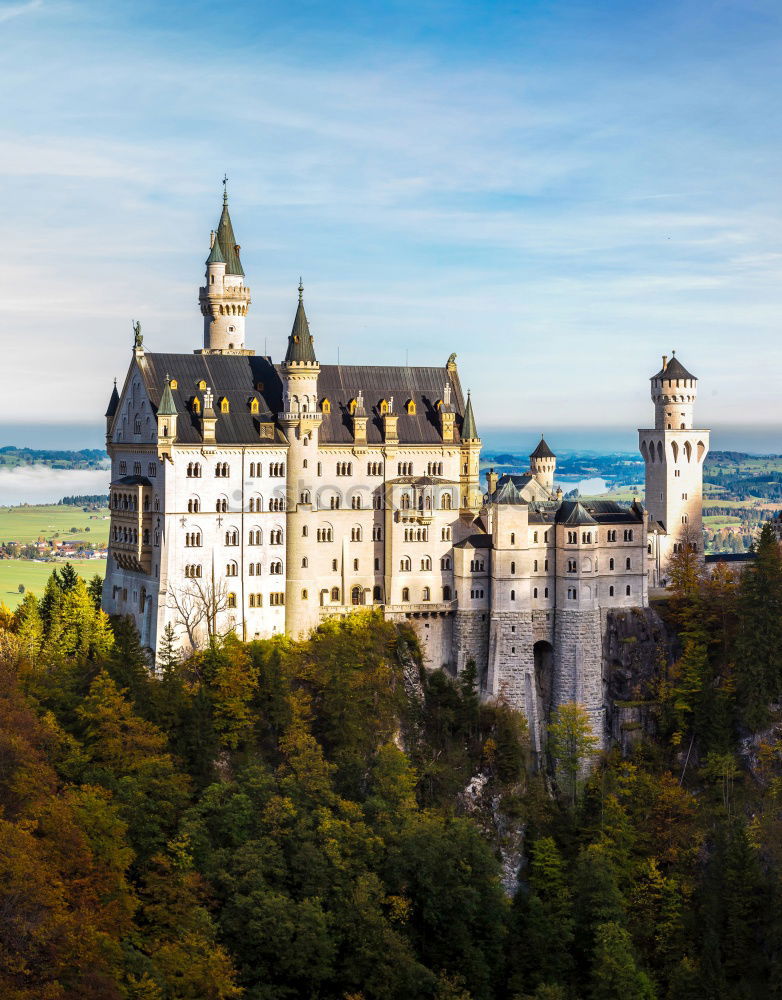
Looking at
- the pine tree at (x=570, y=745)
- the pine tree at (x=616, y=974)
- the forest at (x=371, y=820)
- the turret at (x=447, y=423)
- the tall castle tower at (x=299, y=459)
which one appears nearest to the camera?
the forest at (x=371, y=820)

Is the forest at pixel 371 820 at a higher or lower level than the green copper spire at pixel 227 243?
lower

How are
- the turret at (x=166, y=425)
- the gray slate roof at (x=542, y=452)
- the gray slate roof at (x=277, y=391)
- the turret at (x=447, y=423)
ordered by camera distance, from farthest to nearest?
the gray slate roof at (x=542, y=452) < the turret at (x=447, y=423) < the gray slate roof at (x=277, y=391) < the turret at (x=166, y=425)

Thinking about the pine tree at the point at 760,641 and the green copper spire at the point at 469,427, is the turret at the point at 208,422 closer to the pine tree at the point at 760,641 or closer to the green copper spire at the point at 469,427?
the green copper spire at the point at 469,427

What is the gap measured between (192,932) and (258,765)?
17048 mm

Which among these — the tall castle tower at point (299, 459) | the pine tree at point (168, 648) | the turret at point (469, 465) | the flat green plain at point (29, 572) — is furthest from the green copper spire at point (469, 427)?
the flat green plain at point (29, 572)

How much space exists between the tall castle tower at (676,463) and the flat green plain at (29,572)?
65872 millimetres

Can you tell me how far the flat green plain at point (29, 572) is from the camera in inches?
6437

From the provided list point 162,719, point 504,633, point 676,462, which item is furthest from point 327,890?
point 676,462

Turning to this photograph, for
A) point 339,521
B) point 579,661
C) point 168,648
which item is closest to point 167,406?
point 339,521

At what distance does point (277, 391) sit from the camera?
11056 centimetres

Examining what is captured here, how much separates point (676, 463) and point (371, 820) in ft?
153

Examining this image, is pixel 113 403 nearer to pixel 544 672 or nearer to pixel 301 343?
pixel 301 343

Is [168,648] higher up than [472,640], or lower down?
higher up

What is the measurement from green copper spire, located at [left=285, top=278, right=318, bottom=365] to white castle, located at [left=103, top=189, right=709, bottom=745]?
0.42 ft
